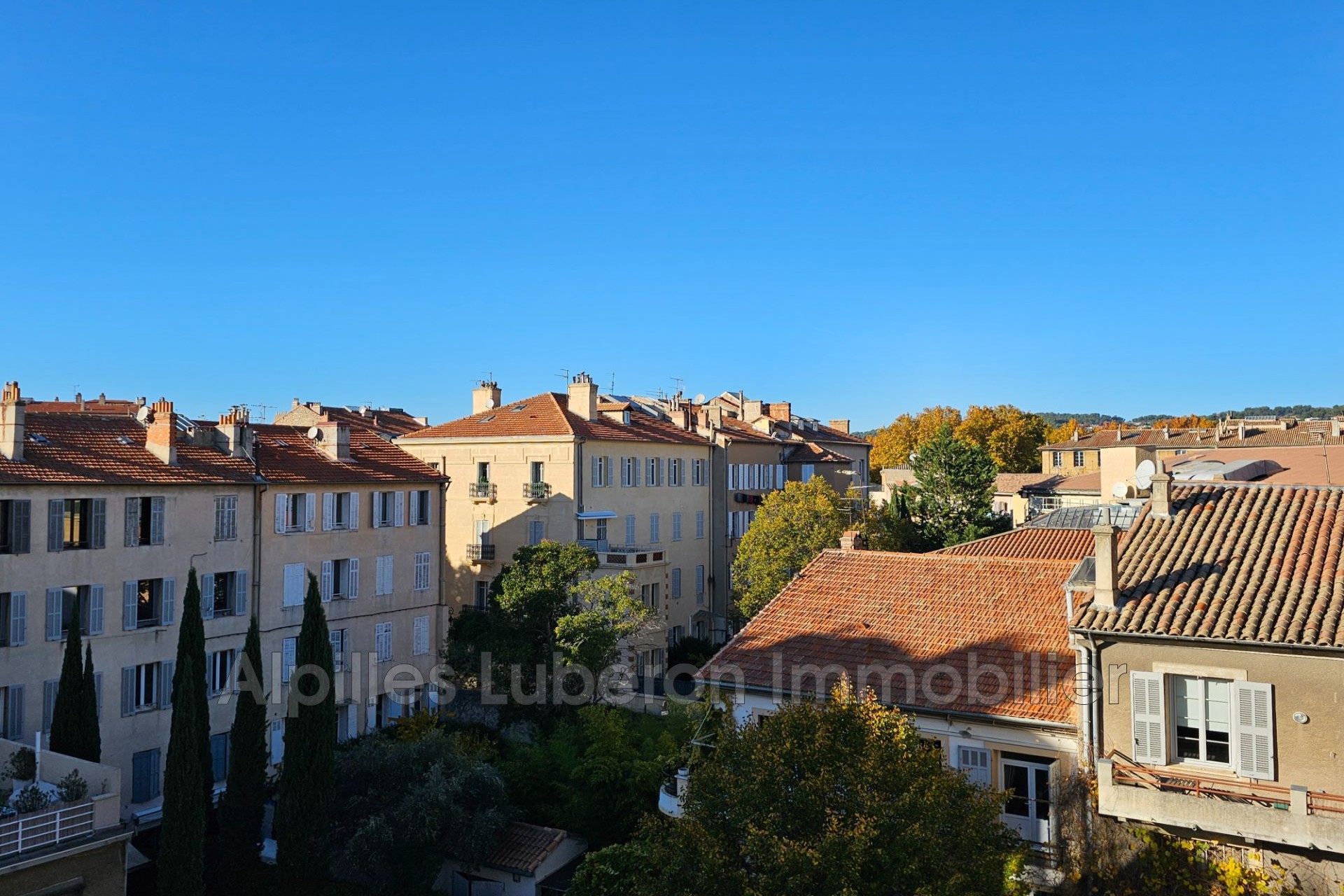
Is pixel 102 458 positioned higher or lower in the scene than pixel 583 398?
lower

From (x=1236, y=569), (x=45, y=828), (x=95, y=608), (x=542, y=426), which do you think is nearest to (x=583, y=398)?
(x=542, y=426)

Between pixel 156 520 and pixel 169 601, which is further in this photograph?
pixel 169 601

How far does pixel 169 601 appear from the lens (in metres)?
31.5

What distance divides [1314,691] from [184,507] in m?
30.2

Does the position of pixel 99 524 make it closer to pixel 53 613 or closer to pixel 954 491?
pixel 53 613

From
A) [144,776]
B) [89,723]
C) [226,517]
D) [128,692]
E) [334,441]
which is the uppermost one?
[334,441]

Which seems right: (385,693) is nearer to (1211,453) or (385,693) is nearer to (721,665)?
(721,665)

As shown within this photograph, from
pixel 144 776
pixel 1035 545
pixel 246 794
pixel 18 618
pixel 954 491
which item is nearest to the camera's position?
pixel 246 794

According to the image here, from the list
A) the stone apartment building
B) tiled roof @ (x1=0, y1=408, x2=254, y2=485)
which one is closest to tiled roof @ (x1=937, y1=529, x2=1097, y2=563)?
the stone apartment building

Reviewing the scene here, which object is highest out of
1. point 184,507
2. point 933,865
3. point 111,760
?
point 184,507

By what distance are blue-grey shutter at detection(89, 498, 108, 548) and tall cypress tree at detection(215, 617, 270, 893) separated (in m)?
5.70

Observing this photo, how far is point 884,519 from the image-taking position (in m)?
52.9

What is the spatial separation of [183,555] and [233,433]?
15.8ft

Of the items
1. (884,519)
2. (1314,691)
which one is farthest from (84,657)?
(884,519)
